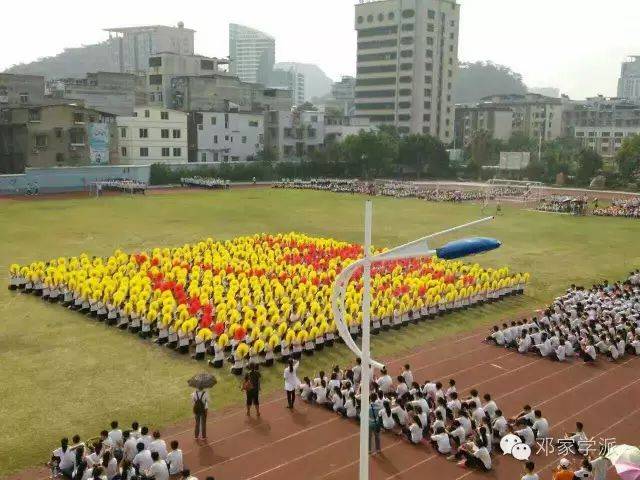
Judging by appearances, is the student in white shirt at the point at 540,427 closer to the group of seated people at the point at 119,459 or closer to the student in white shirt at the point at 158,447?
the group of seated people at the point at 119,459

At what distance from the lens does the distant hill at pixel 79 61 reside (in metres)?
160

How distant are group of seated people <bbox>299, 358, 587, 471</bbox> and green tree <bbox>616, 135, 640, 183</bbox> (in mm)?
55809

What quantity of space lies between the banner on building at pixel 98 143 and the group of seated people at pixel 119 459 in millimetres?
47942

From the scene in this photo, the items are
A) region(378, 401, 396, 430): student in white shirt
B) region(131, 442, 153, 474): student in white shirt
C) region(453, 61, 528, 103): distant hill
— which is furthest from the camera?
region(453, 61, 528, 103): distant hill

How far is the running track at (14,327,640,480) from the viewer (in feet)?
34.8

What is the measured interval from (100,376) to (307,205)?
32999 millimetres

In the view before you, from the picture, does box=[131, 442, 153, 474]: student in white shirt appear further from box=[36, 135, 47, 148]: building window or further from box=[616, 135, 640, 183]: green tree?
box=[616, 135, 640, 183]: green tree

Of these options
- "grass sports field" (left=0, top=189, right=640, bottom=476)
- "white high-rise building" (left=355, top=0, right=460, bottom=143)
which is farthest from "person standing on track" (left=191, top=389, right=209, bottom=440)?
"white high-rise building" (left=355, top=0, right=460, bottom=143)

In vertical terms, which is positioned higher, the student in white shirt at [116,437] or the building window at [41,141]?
the building window at [41,141]

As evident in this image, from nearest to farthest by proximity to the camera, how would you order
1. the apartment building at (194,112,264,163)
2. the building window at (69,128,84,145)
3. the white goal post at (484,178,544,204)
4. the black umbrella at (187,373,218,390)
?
the black umbrella at (187,373,218,390) → the building window at (69,128,84,145) → the white goal post at (484,178,544,204) → the apartment building at (194,112,264,163)

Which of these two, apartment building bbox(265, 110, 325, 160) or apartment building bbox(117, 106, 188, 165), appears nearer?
apartment building bbox(117, 106, 188, 165)

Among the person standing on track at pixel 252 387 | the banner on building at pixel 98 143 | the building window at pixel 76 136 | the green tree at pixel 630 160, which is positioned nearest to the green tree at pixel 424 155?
the green tree at pixel 630 160

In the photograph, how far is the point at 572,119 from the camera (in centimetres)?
11538

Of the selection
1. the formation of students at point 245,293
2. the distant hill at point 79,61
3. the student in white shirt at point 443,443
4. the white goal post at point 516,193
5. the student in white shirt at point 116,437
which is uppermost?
the distant hill at point 79,61
